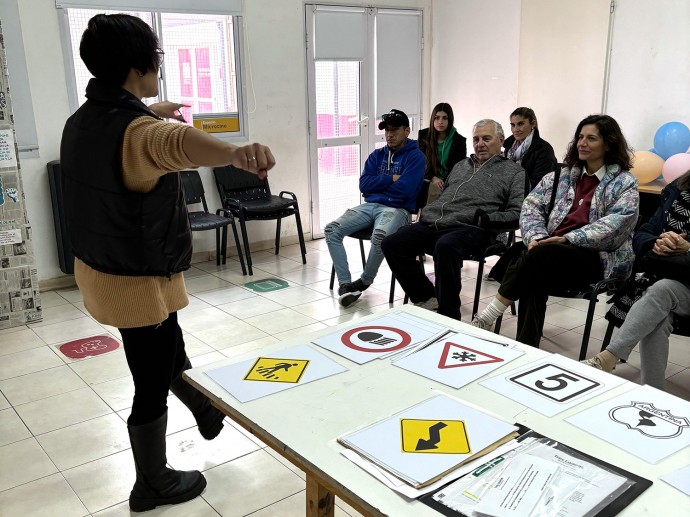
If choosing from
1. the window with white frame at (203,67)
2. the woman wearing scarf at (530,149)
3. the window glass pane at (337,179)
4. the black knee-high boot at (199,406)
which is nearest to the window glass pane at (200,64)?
the window with white frame at (203,67)

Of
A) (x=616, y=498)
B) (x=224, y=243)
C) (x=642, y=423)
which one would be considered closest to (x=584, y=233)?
(x=642, y=423)

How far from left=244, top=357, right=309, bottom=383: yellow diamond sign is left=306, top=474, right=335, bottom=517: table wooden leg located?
0.28 metres

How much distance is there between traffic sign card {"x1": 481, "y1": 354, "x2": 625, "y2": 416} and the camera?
1.61m

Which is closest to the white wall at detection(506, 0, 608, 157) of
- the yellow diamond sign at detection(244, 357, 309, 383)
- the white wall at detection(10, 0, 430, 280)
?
the white wall at detection(10, 0, 430, 280)

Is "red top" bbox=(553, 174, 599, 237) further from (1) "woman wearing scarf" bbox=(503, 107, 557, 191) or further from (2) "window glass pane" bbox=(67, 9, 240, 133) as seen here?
(2) "window glass pane" bbox=(67, 9, 240, 133)

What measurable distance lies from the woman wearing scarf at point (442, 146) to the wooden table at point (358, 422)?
3254mm

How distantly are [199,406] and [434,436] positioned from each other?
132 centimetres

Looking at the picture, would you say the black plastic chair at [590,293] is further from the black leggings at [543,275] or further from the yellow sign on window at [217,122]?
the yellow sign on window at [217,122]

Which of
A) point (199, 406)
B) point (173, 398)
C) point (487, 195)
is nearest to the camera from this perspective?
point (199, 406)

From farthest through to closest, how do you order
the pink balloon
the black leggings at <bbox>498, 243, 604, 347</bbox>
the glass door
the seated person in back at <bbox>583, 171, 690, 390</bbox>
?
the glass door → the pink balloon → the black leggings at <bbox>498, 243, 604, 347</bbox> → the seated person in back at <bbox>583, 171, 690, 390</bbox>

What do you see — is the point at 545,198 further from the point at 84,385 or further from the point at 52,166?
the point at 52,166

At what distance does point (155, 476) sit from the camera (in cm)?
227

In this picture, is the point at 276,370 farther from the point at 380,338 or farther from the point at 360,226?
the point at 360,226

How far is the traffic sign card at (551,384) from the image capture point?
161 cm
